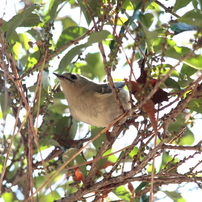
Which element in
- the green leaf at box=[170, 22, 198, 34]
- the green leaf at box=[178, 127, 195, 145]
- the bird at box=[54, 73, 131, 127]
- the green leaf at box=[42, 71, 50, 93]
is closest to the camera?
the green leaf at box=[170, 22, 198, 34]

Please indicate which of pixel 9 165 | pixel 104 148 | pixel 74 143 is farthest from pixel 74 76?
pixel 104 148

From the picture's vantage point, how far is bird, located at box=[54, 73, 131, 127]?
Answer: 2.84m

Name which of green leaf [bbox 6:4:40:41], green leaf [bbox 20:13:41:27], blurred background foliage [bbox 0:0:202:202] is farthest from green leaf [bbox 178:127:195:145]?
green leaf [bbox 6:4:40:41]

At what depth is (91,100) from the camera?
2947mm

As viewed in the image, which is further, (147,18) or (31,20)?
(31,20)

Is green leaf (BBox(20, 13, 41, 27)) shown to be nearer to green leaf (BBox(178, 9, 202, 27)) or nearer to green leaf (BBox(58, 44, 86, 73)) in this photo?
green leaf (BBox(58, 44, 86, 73))

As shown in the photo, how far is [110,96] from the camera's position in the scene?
2879 millimetres

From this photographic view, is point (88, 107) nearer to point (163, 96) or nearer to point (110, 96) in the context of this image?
point (110, 96)

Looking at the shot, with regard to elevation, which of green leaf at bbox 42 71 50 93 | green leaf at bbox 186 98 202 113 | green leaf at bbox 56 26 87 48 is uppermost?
green leaf at bbox 56 26 87 48

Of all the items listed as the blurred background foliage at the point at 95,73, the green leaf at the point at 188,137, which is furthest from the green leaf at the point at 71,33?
the green leaf at the point at 188,137

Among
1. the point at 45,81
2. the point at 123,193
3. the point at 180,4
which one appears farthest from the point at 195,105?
the point at 45,81

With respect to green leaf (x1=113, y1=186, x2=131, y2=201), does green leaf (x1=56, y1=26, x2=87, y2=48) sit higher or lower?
higher

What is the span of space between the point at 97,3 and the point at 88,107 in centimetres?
109

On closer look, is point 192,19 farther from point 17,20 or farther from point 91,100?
point 91,100
